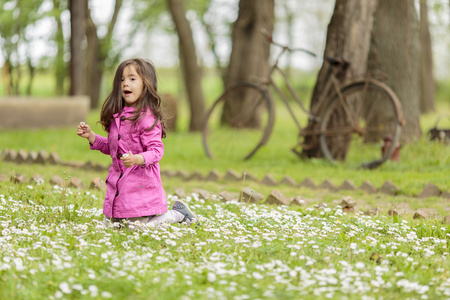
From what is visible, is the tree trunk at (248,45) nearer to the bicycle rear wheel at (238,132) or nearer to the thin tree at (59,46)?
the bicycle rear wheel at (238,132)

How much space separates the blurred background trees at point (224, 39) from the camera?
9.93 metres

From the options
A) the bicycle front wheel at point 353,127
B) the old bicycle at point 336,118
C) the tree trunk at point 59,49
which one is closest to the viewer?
the bicycle front wheel at point 353,127

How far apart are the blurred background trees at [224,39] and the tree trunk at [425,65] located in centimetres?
3

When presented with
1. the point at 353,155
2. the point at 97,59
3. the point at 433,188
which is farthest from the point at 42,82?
Result: the point at 433,188

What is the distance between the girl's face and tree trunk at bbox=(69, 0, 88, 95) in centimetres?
999

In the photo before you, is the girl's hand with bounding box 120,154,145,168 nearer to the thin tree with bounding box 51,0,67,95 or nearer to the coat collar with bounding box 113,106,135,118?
the coat collar with bounding box 113,106,135,118

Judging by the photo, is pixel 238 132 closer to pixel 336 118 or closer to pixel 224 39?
pixel 336 118

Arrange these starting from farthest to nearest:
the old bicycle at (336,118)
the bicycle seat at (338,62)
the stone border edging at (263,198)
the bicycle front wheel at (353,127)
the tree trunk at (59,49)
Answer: the tree trunk at (59,49)
the bicycle seat at (338,62)
the old bicycle at (336,118)
the bicycle front wheel at (353,127)
the stone border edging at (263,198)

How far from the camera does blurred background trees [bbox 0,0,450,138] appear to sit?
9.93 meters

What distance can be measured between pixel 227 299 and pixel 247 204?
2423 millimetres

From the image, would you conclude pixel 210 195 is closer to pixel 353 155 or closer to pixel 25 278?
pixel 25 278

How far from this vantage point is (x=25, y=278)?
3184 millimetres

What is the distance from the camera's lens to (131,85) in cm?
442

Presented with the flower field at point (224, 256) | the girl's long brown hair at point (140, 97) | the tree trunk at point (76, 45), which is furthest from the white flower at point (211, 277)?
the tree trunk at point (76, 45)
